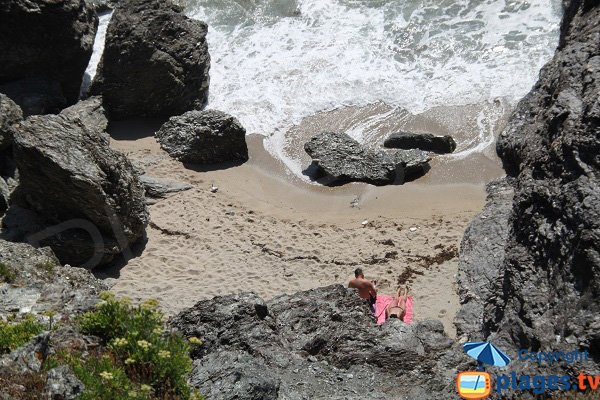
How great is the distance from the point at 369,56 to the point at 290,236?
7.31 m

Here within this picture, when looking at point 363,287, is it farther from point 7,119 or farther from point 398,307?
point 7,119

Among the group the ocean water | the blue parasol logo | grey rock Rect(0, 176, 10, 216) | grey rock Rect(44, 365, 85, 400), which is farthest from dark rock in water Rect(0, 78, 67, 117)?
the blue parasol logo

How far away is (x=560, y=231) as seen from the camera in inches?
311

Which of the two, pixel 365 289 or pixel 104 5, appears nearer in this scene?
pixel 365 289

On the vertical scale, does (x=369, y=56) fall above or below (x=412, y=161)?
above

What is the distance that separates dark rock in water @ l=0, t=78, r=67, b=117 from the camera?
16734 mm

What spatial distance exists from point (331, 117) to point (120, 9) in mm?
5344

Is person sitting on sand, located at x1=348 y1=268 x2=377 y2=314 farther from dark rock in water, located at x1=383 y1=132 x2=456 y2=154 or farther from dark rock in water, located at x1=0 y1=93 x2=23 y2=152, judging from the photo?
dark rock in water, located at x1=0 y1=93 x2=23 y2=152

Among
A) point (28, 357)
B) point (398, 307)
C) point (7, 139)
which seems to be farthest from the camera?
point (7, 139)

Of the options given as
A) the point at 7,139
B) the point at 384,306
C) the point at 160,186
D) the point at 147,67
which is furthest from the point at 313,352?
the point at 147,67

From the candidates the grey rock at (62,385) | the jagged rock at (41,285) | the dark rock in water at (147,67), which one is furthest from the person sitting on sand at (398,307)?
the dark rock in water at (147,67)

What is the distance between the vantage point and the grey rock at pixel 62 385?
589 centimetres

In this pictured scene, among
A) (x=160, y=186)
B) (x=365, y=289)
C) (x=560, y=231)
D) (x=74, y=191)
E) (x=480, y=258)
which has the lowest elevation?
(x=365, y=289)

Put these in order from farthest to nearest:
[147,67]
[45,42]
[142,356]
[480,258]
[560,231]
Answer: [147,67], [45,42], [480,258], [560,231], [142,356]
